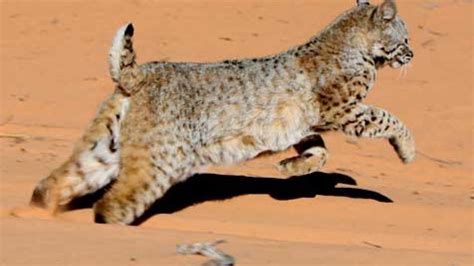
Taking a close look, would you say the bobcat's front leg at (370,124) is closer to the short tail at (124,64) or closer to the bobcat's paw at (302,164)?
the bobcat's paw at (302,164)

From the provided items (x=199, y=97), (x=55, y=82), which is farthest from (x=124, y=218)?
(x=55, y=82)

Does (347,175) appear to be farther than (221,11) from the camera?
No

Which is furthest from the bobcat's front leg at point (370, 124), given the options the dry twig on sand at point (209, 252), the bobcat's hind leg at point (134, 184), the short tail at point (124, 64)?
the dry twig on sand at point (209, 252)

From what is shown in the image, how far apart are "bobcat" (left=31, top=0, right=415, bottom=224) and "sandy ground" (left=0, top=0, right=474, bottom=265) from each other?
32 centimetres

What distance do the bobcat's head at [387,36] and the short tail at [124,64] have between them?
7.33 feet

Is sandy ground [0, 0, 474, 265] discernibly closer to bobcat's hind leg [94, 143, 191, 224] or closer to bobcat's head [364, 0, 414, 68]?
bobcat's hind leg [94, 143, 191, 224]

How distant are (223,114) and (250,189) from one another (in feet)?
4.04

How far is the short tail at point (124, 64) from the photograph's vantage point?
8.63 m

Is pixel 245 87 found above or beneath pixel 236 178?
above

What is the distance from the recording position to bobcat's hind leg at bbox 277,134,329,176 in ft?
31.2

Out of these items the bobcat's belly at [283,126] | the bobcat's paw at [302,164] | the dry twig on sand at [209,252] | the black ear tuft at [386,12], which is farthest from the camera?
the black ear tuft at [386,12]

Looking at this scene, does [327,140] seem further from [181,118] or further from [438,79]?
[181,118]

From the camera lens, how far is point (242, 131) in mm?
9219

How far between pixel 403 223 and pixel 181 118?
1.93 metres
